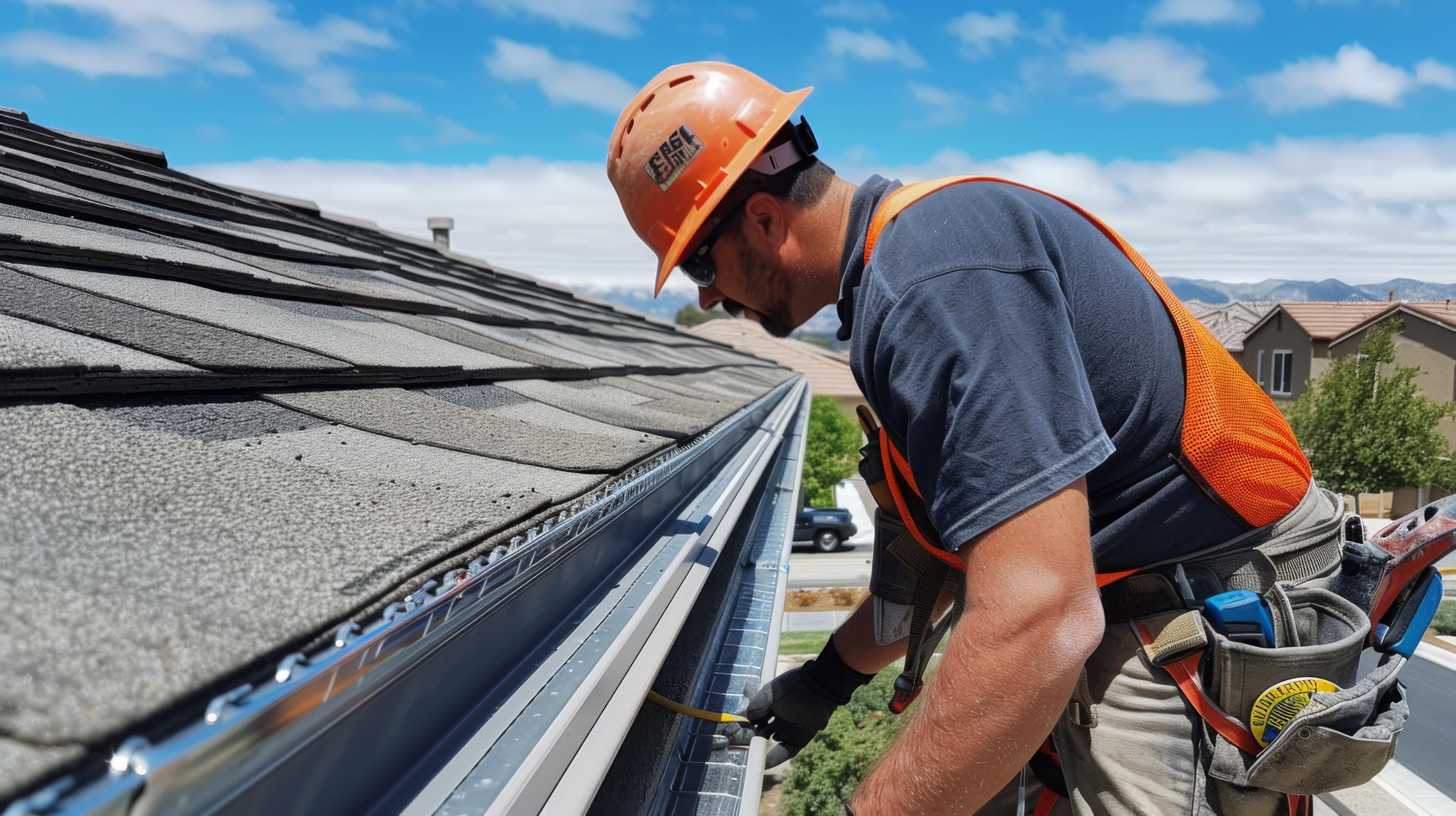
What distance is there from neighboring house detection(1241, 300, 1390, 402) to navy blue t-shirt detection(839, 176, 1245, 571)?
33806mm

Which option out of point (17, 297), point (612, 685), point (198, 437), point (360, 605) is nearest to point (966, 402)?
point (612, 685)

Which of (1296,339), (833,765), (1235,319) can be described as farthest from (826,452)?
(833,765)

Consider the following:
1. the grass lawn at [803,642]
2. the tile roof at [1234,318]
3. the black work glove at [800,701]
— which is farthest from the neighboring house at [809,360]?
the black work glove at [800,701]

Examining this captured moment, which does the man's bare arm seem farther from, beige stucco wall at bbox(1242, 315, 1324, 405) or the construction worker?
beige stucco wall at bbox(1242, 315, 1324, 405)

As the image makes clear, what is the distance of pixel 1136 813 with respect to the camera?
1.83m

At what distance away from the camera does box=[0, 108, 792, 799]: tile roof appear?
600 mm

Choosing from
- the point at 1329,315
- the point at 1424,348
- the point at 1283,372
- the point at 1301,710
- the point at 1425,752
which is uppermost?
the point at 1329,315

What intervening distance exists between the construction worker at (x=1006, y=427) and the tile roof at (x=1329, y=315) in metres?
33.9

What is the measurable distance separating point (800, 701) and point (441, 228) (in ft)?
29.7

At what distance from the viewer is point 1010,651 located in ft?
4.08

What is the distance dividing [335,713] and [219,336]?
1.25 m

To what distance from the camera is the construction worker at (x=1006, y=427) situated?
1241 mm

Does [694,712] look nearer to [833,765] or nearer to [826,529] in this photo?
[833,765]

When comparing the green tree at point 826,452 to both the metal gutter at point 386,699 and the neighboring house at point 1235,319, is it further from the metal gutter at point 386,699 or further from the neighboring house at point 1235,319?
the metal gutter at point 386,699
